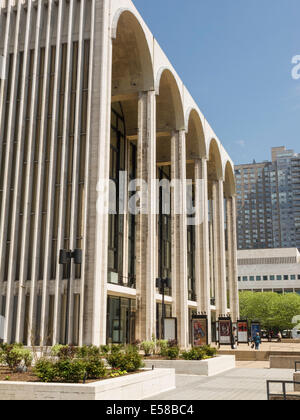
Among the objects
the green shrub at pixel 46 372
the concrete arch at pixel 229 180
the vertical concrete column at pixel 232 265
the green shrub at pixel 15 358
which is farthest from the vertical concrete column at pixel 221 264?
the green shrub at pixel 46 372

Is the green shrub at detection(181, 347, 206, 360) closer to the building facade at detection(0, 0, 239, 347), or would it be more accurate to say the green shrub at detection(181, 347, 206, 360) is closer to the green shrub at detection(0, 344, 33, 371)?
the building facade at detection(0, 0, 239, 347)

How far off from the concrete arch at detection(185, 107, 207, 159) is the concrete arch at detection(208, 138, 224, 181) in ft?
22.3

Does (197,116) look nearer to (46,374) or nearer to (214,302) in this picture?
(214,302)

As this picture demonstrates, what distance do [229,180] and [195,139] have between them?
60.1ft

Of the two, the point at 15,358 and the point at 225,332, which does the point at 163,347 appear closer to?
the point at 225,332

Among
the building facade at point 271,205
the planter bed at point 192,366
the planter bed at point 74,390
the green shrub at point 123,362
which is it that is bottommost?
the planter bed at point 192,366

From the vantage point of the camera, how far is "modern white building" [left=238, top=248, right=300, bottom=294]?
11050 cm

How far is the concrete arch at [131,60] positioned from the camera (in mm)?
36219

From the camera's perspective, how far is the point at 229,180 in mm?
69562

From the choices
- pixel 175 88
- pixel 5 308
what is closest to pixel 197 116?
pixel 175 88

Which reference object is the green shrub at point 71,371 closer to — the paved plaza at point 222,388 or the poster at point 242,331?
the paved plaza at point 222,388

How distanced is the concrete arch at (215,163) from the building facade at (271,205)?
119m

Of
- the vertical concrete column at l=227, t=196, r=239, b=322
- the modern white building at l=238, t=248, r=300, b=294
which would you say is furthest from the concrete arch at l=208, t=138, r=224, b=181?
the modern white building at l=238, t=248, r=300, b=294

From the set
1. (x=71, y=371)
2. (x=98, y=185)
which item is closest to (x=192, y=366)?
(x=71, y=371)
